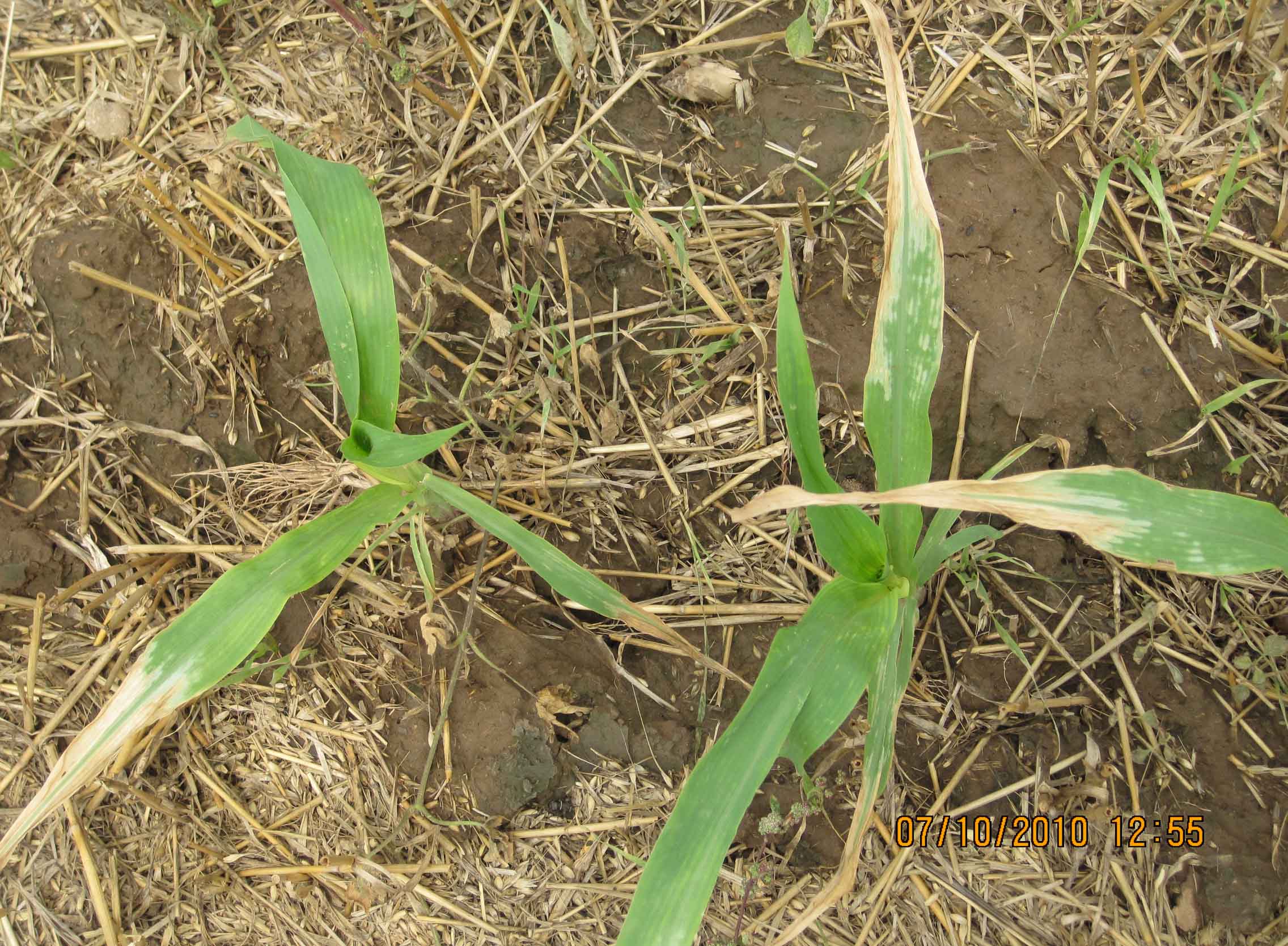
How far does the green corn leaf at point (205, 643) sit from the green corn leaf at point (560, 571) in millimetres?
130

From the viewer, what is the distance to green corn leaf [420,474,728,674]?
92 centimetres

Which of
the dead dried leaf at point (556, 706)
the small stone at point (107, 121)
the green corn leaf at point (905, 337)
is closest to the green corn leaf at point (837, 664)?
the green corn leaf at point (905, 337)

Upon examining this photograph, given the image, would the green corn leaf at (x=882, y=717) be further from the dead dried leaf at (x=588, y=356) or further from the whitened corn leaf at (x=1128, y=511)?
the dead dried leaf at (x=588, y=356)

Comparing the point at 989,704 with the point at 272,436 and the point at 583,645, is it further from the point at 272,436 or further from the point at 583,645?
the point at 272,436

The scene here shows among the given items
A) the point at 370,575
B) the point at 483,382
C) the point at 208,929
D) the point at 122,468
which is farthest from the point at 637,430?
the point at 208,929

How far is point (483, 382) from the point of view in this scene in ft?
4.00

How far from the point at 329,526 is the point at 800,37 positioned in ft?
3.03

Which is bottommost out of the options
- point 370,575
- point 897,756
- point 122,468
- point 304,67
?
point 897,756

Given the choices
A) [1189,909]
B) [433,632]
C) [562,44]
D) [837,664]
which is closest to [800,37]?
[562,44]

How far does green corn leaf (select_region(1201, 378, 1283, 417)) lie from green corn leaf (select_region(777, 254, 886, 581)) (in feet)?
1.86

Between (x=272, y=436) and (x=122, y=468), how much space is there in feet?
0.83

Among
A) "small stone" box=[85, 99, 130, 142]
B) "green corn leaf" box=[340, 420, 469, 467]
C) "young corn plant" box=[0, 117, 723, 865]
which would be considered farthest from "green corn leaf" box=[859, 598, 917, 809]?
"small stone" box=[85, 99, 130, 142]

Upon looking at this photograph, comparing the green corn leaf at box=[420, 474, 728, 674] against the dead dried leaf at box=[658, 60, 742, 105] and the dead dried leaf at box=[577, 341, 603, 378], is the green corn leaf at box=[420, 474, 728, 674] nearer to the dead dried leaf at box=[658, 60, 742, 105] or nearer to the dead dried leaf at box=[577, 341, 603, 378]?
the dead dried leaf at box=[577, 341, 603, 378]

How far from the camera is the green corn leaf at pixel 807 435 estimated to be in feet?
3.02
